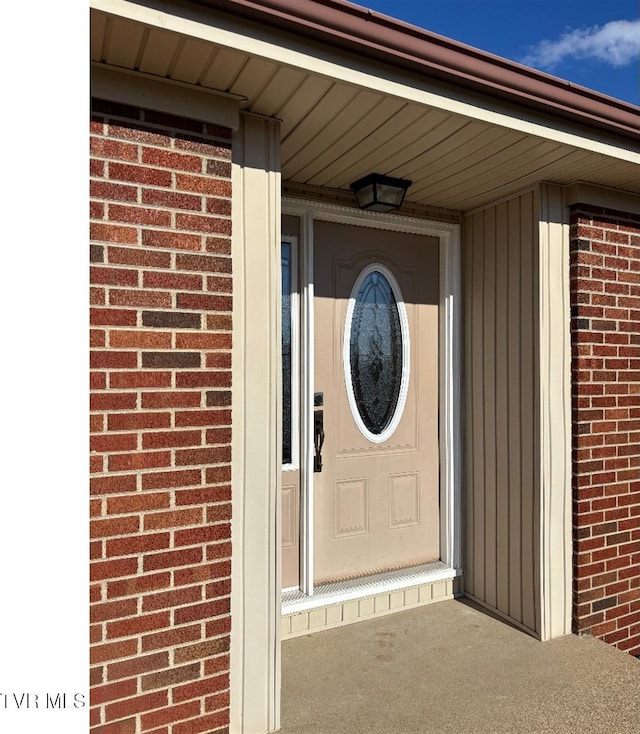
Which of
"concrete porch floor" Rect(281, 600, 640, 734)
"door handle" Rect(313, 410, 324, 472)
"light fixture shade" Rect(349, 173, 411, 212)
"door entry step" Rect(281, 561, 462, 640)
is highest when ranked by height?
"light fixture shade" Rect(349, 173, 411, 212)

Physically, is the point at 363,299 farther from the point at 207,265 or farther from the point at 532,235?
the point at 207,265

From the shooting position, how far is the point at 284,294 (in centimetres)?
329

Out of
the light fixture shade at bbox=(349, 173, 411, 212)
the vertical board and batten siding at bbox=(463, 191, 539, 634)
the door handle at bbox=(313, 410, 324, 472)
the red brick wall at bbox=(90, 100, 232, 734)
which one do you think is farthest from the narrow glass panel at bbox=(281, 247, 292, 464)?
the vertical board and batten siding at bbox=(463, 191, 539, 634)

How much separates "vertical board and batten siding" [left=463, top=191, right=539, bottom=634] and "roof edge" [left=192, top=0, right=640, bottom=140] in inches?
29.7

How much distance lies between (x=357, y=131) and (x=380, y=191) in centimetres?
67

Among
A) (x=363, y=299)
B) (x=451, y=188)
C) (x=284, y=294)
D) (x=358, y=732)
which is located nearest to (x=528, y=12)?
(x=451, y=188)

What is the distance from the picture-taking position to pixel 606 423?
11.0 ft

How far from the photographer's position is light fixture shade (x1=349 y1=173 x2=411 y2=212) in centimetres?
315

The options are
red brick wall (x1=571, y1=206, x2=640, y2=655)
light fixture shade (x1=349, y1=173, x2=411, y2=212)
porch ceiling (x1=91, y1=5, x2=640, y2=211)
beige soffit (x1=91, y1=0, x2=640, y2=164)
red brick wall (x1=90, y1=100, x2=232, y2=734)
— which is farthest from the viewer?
red brick wall (x1=571, y1=206, x2=640, y2=655)

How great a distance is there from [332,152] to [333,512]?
2041 mm

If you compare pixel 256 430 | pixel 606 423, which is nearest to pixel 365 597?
pixel 256 430

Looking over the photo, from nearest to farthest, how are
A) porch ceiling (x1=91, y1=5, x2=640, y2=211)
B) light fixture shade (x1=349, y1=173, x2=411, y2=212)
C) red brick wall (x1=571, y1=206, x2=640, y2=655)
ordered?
porch ceiling (x1=91, y1=5, x2=640, y2=211) < light fixture shade (x1=349, y1=173, x2=411, y2=212) < red brick wall (x1=571, y1=206, x2=640, y2=655)

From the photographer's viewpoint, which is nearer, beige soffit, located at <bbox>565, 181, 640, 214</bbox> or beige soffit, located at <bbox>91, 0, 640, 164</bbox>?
beige soffit, located at <bbox>91, 0, 640, 164</bbox>

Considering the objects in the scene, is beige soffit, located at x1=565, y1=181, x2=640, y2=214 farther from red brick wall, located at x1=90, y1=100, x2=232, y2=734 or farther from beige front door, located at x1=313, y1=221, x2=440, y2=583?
red brick wall, located at x1=90, y1=100, x2=232, y2=734
